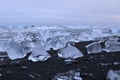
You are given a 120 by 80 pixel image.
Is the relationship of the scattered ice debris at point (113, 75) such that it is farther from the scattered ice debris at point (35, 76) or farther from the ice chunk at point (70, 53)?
the ice chunk at point (70, 53)

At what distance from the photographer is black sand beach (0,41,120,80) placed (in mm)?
4375

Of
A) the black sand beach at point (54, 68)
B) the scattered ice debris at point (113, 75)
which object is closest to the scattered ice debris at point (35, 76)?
the black sand beach at point (54, 68)

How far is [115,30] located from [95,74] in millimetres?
14877

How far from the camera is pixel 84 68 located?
4.88m

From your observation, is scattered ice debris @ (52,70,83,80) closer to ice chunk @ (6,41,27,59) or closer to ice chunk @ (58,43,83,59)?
ice chunk @ (58,43,83,59)

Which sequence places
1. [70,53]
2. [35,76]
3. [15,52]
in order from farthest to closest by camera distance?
1. [15,52]
2. [70,53]
3. [35,76]

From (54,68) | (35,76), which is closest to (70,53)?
(54,68)

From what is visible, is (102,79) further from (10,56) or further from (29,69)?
(10,56)

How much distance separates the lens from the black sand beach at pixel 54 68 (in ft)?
14.4

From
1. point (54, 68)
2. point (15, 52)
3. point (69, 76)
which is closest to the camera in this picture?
point (69, 76)

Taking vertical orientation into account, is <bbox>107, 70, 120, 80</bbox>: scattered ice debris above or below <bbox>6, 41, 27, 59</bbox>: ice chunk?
above

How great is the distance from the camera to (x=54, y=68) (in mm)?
4922

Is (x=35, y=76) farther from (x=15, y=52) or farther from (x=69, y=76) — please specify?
(x=15, y=52)

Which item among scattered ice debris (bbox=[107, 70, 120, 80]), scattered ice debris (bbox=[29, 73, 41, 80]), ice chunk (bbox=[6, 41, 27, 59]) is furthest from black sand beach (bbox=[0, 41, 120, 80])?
ice chunk (bbox=[6, 41, 27, 59])
